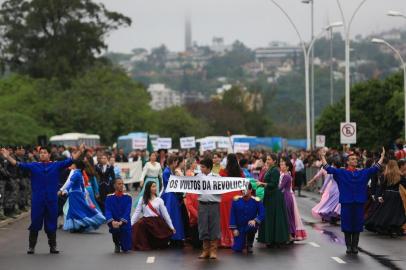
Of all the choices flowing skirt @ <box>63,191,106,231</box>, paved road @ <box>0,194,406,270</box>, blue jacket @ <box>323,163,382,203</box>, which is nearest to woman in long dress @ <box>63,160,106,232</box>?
flowing skirt @ <box>63,191,106,231</box>

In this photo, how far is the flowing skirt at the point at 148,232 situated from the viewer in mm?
21625

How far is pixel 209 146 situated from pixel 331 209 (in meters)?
26.5

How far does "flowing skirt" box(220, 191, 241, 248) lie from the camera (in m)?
21.6

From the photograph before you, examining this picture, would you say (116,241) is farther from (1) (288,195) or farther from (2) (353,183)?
(2) (353,183)

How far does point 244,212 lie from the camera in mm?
20828

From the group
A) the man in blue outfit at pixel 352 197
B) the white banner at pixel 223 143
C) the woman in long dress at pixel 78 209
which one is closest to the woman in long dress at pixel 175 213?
the man in blue outfit at pixel 352 197

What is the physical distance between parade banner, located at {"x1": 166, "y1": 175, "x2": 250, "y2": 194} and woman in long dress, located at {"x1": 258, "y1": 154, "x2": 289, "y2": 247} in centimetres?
112

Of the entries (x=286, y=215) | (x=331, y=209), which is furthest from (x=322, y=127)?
(x=286, y=215)

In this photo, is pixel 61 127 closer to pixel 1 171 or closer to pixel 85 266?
pixel 1 171

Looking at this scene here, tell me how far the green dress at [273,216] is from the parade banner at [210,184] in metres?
1.13

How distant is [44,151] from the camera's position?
2120 centimetres

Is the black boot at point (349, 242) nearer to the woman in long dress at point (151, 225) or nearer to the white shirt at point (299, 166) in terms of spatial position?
the woman in long dress at point (151, 225)

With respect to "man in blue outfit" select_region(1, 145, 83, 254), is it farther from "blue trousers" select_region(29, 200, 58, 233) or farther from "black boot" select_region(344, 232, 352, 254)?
"black boot" select_region(344, 232, 352, 254)

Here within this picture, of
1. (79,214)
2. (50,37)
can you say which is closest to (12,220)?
(79,214)
